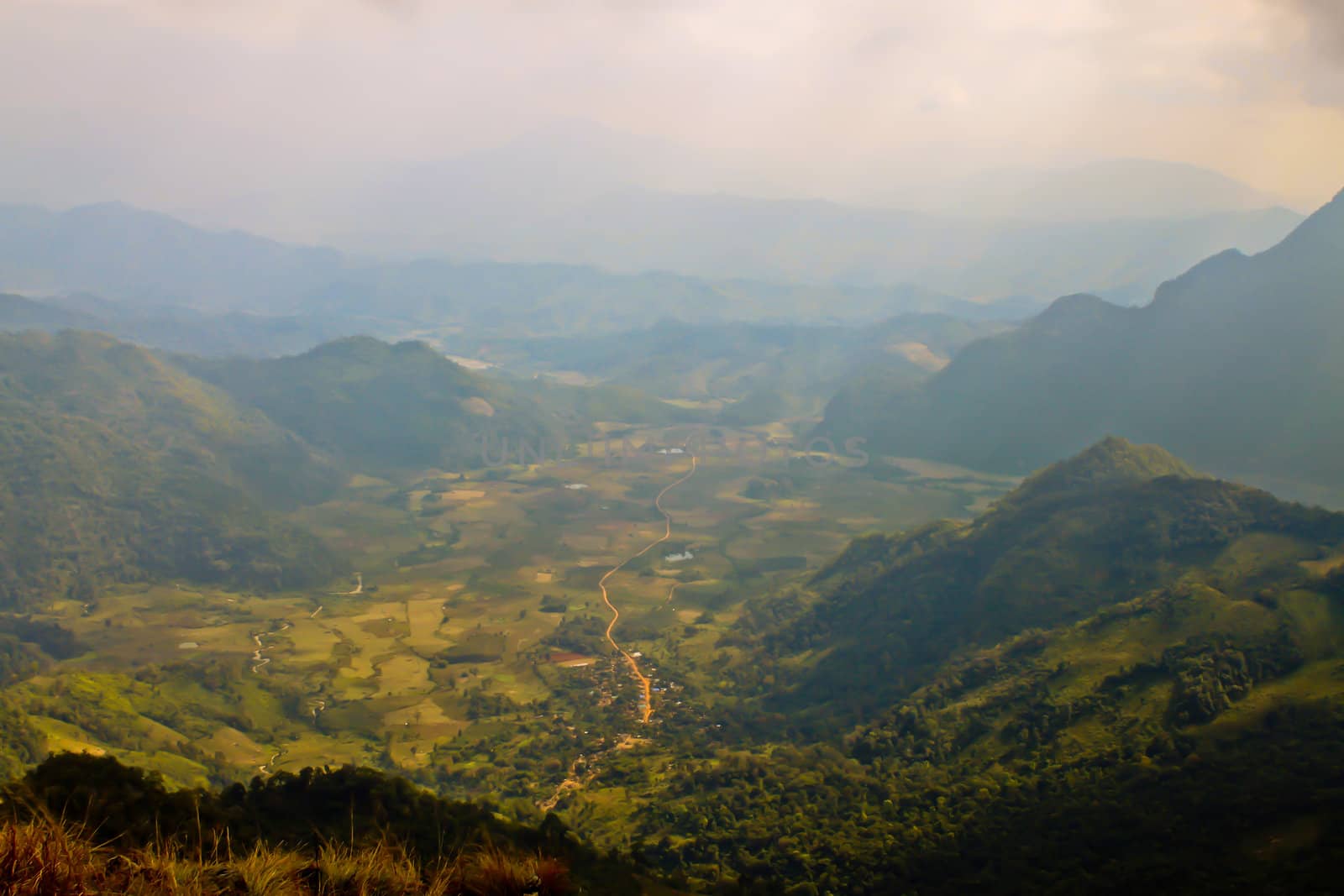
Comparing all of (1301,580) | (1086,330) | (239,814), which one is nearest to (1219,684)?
(1301,580)

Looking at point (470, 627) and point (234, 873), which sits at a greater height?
point (234, 873)

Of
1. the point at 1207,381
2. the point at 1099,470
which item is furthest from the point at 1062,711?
the point at 1207,381

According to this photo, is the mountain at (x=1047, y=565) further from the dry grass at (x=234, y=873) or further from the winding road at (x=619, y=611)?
the dry grass at (x=234, y=873)

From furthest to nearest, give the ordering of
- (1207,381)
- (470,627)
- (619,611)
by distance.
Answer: (1207,381) < (619,611) < (470,627)

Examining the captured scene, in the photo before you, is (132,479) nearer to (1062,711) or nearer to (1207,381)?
(1062,711)

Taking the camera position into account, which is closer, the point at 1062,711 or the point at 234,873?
the point at 234,873

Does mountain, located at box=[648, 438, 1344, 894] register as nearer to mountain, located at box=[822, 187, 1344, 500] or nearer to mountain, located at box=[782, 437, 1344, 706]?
mountain, located at box=[782, 437, 1344, 706]

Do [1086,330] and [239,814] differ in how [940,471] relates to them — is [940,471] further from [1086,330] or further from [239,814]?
[239,814]
